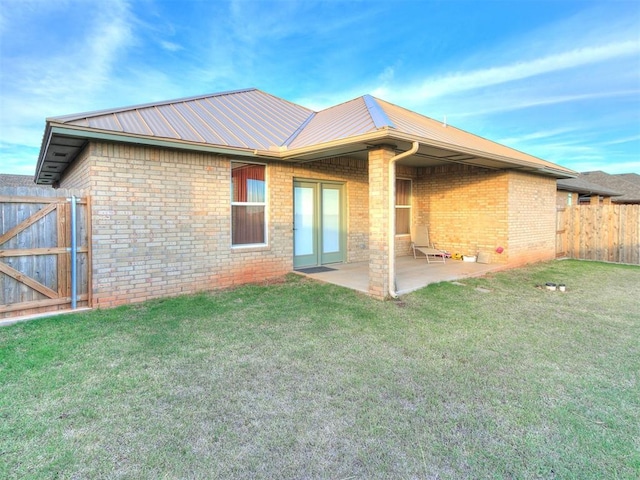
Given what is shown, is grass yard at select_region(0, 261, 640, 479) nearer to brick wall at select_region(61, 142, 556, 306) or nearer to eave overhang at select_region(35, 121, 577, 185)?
brick wall at select_region(61, 142, 556, 306)

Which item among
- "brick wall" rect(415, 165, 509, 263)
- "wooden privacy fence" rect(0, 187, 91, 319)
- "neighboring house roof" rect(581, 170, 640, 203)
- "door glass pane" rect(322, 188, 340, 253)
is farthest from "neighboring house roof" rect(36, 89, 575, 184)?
"neighboring house roof" rect(581, 170, 640, 203)

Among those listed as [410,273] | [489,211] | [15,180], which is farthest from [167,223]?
[15,180]

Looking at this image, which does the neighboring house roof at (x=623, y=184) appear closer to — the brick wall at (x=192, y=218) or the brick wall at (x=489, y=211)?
the brick wall at (x=489, y=211)

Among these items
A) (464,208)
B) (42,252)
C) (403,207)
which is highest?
(403,207)

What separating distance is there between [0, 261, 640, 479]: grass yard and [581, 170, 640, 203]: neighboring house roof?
2336 centimetres

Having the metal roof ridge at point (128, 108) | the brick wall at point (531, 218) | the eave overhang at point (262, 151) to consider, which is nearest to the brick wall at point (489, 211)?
the brick wall at point (531, 218)

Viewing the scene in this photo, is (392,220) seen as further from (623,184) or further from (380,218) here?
(623,184)

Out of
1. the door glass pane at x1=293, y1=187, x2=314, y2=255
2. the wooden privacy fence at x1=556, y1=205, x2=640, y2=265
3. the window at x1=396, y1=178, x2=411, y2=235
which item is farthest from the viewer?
the window at x1=396, y1=178, x2=411, y2=235

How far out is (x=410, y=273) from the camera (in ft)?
27.5

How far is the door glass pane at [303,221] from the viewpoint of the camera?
29.1ft

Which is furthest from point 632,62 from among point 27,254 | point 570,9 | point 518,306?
point 27,254

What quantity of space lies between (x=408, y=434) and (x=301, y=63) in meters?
14.8

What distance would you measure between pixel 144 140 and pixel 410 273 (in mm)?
6486

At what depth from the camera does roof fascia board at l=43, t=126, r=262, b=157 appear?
5.23 m
